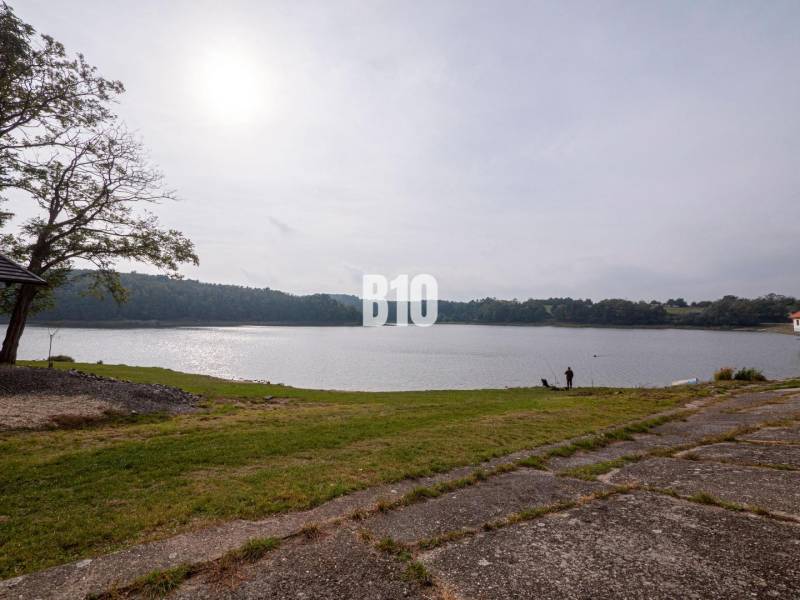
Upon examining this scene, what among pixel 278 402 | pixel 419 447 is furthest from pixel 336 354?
pixel 419 447

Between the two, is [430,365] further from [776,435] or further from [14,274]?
[14,274]

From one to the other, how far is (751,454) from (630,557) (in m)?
6.55

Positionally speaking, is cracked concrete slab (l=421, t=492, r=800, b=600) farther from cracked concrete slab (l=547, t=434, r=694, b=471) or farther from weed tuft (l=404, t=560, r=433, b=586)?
cracked concrete slab (l=547, t=434, r=694, b=471)

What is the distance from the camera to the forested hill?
13638 cm

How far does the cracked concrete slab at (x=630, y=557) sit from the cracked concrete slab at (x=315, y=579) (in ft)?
1.65

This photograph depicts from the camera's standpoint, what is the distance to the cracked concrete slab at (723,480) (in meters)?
5.88

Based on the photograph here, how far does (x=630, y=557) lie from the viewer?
4.37 meters

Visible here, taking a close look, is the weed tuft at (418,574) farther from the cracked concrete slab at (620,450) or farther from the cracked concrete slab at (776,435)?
the cracked concrete slab at (776,435)

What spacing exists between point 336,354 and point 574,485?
61.3 metres

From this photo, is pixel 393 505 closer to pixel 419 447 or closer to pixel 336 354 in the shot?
pixel 419 447

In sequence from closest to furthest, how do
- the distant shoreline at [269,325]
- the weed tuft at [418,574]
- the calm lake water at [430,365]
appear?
the weed tuft at [418,574] < the calm lake water at [430,365] < the distant shoreline at [269,325]

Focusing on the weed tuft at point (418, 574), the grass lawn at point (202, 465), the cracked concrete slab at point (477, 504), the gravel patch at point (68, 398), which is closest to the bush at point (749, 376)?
the grass lawn at point (202, 465)

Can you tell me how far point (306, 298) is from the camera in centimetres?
19250

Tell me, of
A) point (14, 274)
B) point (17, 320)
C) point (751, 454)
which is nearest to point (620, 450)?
point (751, 454)
